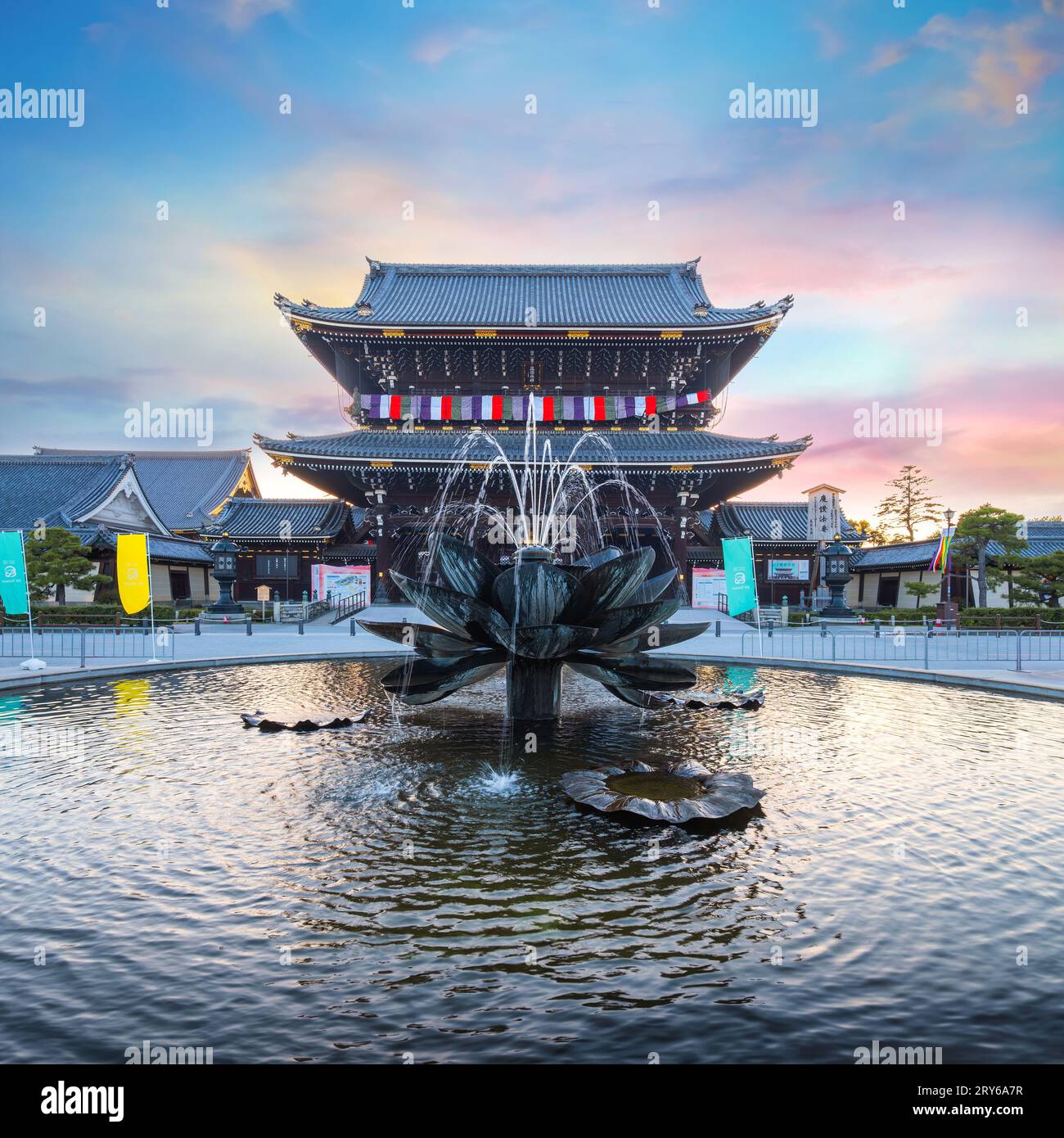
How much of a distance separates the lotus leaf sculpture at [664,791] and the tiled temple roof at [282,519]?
2649 centimetres

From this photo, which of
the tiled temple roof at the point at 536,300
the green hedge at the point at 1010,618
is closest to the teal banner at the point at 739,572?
the green hedge at the point at 1010,618

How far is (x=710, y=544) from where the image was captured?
32188 millimetres

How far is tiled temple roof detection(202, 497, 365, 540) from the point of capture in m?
31.1

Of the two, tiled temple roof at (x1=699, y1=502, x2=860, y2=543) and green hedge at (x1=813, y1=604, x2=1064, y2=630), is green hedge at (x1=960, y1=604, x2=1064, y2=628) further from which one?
tiled temple roof at (x1=699, y1=502, x2=860, y2=543)

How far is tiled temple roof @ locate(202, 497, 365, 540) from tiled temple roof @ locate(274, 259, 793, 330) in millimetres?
8930

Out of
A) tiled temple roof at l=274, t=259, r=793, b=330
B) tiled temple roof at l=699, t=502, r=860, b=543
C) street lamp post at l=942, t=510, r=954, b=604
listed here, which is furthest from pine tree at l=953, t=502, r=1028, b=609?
tiled temple roof at l=274, t=259, r=793, b=330

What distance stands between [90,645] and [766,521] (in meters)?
29.2

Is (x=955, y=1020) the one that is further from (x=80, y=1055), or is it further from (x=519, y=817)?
(x=80, y=1055)

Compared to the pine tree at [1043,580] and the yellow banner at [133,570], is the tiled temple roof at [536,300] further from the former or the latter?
the pine tree at [1043,580]

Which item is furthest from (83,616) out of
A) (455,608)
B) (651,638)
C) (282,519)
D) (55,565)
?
(651,638)
